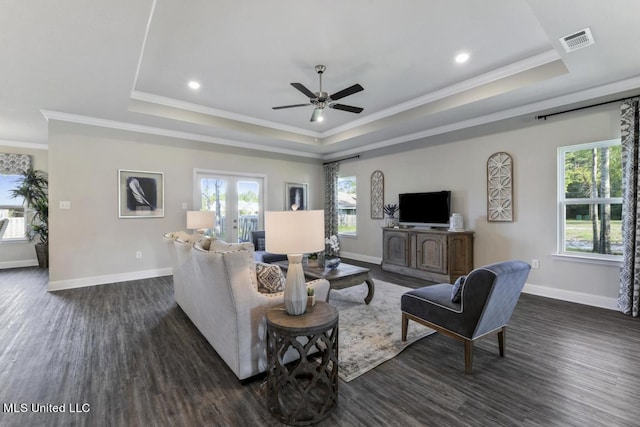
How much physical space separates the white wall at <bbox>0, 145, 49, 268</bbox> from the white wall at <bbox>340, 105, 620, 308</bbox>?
27.4ft

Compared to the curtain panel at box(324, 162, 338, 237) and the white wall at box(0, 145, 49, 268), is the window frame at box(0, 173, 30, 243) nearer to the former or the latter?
the white wall at box(0, 145, 49, 268)

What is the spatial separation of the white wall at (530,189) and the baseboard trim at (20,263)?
858 cm

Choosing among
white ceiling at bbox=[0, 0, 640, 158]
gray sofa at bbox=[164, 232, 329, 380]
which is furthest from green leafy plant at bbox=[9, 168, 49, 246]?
gray sofa at bbox=[164, 232, 329, 380]

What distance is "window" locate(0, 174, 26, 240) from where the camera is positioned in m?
6.17

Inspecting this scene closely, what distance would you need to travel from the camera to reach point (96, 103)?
4.00 m

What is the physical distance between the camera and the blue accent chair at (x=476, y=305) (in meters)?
2.07

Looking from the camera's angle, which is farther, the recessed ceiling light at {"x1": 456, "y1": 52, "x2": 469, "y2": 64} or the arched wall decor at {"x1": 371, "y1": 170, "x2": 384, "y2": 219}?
the arched wall decor at {"x1": 371, "y1": 170, "x2": 384, "y2": 219}

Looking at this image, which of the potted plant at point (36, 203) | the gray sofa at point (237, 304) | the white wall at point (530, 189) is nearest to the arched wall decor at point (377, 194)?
the white wall at point (530, 189)

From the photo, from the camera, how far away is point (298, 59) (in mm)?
3338

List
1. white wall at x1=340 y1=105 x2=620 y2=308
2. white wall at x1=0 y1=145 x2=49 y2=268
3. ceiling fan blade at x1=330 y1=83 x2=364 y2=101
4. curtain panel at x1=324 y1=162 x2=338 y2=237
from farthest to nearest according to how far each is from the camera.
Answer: curtain panel at x1=324 y1=162 x2=338 y2=237, white wall at x1=0 y1=145 x2=49 y2=268, white wall at x1=340 y1=105 x2=620 y2=308, ceiling fan blade at x1=330 y1=83 x2=364 y2=101

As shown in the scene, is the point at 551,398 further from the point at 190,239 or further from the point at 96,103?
the point at 96,103

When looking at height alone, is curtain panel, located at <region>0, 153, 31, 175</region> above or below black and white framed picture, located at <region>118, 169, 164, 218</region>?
above

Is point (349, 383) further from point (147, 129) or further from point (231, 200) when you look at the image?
point (147, 129)

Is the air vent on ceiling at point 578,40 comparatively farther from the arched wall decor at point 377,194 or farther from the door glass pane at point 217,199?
the door glass pane at point 217,199
